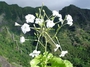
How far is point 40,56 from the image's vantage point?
15.5 ft

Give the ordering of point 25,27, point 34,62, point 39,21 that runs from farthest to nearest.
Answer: point 34,62 → point 39,21 → point 25,27

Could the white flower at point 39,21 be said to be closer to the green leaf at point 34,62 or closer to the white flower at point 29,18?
the white flower at point 29,18

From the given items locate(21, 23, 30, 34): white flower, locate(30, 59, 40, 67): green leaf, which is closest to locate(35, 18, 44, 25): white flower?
locate(21, 23, 30, 34): white flower

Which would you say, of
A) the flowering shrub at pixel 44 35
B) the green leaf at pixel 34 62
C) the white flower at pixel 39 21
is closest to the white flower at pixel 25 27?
the flowering shrub at pixel 44 35

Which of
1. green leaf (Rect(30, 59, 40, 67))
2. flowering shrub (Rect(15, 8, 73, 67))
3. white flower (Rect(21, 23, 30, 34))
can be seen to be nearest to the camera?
white flower (Rect(21, 23, 30, 34))

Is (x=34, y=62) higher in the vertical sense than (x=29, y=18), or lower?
lower

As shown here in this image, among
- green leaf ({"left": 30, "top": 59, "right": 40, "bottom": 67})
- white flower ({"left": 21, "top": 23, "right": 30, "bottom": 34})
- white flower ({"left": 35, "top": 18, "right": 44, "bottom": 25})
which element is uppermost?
white flower ({"left": 35, "top": 18, "right": 44, "bottom": 25})

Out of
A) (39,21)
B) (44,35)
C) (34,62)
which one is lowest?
(34,62)

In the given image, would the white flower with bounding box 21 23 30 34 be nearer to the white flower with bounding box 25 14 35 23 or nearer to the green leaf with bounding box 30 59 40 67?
the white flower with bounding box 25 14 35 23

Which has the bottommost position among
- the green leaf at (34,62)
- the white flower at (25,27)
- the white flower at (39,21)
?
the green leaf at (34,62)

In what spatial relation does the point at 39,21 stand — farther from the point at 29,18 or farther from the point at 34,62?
the point at 34,62

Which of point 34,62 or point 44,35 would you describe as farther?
point 34,62

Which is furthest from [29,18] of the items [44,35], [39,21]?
[44,35]

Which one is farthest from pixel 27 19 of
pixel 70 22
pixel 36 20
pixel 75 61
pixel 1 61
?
pixel 75 61
